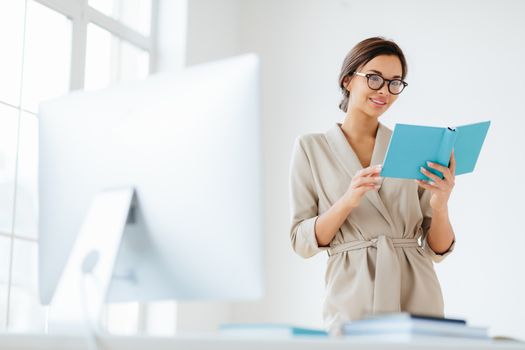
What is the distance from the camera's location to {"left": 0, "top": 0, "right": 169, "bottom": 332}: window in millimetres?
3729

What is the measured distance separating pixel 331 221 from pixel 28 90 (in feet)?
7.03

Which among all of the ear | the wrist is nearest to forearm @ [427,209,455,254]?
the wrist

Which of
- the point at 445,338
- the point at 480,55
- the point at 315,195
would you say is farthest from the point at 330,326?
the point at 480,55

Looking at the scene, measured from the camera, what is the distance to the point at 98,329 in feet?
4.48

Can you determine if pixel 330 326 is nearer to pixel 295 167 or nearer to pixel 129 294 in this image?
pixel 295 167

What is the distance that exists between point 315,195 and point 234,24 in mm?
2931

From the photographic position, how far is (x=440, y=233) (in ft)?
7.51

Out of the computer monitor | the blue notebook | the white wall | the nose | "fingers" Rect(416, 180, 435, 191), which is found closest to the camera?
the computer monitor

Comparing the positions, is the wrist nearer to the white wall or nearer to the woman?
the woman

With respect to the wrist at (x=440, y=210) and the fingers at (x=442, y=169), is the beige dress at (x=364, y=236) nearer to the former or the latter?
the wrist at (x=440, y=210)

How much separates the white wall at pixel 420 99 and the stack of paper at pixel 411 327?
2820 millimetres

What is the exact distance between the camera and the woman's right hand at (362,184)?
2.15 metres

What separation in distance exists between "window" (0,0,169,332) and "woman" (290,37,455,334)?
5.70 ft

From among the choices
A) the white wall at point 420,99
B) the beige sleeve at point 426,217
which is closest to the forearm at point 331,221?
the beige sleeve at point 426,217
